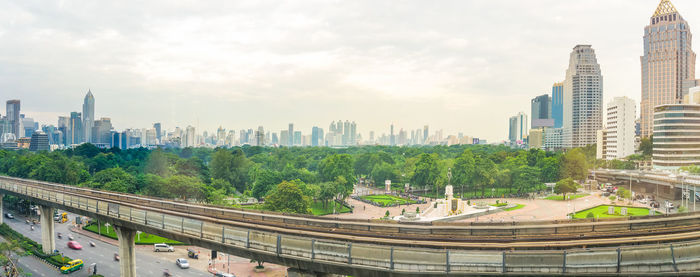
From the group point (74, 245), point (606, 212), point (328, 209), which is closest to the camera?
point (74, 245)

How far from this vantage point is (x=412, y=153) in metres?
130

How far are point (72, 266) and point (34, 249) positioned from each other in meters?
8.48

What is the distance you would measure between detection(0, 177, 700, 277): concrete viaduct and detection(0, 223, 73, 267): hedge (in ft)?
49.8

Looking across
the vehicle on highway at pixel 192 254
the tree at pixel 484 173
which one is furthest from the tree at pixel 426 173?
the vehicle on highway at pixel 192 254

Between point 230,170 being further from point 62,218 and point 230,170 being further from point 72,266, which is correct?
point 72,266

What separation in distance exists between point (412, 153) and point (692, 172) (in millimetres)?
74348

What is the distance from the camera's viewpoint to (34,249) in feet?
124

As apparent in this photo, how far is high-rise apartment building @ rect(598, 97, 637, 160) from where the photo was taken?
100 m

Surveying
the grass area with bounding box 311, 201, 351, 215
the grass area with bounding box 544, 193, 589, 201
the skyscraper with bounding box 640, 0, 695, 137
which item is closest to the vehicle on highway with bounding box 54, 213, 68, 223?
the grass area with bounding box 311, 201, 351, 215

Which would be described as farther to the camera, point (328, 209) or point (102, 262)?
point (328, 209)

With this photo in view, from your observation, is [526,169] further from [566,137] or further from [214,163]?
[566,137]

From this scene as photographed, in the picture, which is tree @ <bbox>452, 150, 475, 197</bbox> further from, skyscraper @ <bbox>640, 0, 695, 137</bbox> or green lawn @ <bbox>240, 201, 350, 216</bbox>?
skyscraper @ <bbox>640, 0, 695, 137</bbox>

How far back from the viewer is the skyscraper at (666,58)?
13025cm

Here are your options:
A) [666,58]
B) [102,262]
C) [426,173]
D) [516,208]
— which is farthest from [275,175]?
[666,58]
